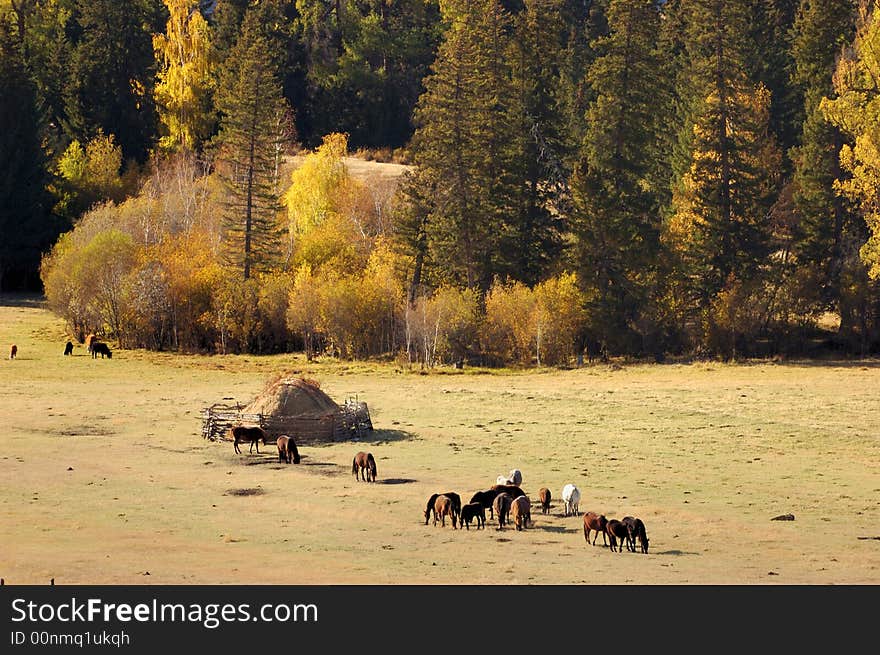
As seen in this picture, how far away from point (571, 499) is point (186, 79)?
3492 inches

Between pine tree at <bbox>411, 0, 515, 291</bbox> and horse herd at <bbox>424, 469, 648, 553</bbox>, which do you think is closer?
horse herd at <bbox>424, 469, 648, 553</bbox>

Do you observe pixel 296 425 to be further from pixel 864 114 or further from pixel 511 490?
pixel 864 114

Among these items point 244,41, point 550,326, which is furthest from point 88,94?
point 550,326

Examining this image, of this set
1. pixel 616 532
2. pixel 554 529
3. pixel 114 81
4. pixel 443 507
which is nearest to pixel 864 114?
pixel 554 529

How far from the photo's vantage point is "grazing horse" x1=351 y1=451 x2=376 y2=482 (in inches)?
1506

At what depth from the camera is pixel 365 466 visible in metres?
38.4

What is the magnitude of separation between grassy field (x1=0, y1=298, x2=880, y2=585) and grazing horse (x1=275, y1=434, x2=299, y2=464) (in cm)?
46

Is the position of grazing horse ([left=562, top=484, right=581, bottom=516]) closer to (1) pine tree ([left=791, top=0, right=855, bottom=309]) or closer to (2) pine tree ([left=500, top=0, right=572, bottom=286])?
A: (2) pine tree ([left=500, top=0, right=572, bottom=286])

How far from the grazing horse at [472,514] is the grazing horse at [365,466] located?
6311 mm

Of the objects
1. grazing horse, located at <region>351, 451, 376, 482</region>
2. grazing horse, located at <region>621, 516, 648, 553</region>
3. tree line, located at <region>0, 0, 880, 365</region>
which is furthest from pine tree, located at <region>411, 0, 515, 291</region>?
grazing horse, located at <region>621, 516, 648, 553</region>

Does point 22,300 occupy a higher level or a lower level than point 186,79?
lower

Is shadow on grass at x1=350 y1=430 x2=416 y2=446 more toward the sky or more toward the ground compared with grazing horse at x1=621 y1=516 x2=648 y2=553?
more toward the sky

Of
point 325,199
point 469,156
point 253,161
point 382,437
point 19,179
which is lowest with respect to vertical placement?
point 382,437

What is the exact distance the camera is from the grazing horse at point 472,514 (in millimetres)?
31656
